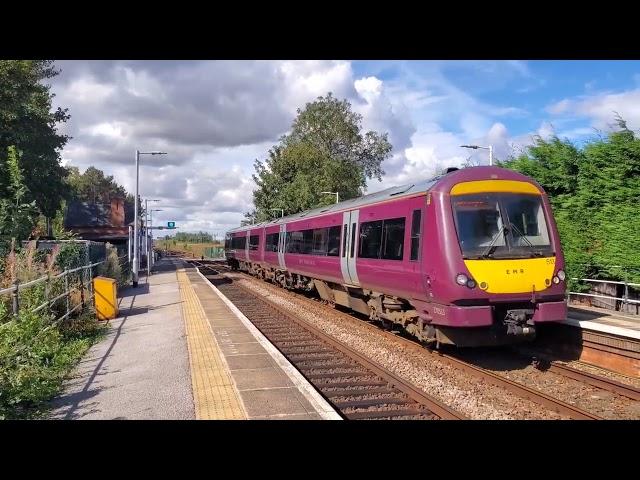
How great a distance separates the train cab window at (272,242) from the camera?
24.2 meters

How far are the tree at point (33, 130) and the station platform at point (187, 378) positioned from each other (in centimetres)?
1561

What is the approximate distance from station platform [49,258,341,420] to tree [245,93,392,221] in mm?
37815

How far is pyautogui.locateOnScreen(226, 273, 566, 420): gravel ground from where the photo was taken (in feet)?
23.2

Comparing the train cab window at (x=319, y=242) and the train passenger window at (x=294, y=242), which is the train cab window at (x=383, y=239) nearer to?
the train cab window at (x=319, y=242)

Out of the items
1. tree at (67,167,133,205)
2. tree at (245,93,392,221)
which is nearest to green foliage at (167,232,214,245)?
tree at (67,167,133,205)

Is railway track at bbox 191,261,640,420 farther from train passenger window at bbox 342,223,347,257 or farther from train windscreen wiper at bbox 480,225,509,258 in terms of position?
train passenger window at bbox 342,223,347,257

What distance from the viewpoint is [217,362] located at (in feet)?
29.4

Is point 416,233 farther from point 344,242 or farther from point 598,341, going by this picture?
point 344,242

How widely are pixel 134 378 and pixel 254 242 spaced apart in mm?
22568

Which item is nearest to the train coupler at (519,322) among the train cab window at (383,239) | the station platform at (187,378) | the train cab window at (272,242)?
the train cab window at (383,239)

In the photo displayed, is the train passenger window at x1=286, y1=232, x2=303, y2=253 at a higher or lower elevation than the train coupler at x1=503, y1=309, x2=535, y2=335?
higher
